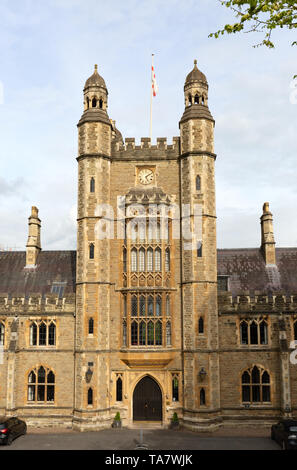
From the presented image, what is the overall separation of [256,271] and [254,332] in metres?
4.86

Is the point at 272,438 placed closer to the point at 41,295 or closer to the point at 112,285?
the point at 112,285

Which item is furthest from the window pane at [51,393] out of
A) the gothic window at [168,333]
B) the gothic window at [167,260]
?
the gothic window at [167,260]

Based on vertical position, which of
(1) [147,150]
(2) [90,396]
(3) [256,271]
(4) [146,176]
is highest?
(1) [147,150]

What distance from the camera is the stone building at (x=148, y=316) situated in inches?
1056

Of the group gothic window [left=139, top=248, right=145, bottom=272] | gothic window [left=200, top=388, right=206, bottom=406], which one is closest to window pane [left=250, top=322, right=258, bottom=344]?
gothic window [left=200, top=388, right=206, bottom=406]

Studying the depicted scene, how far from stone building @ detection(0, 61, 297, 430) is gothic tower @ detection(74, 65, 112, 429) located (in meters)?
0.07

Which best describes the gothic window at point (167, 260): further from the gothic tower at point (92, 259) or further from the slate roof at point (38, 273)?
the slate roof at point (38, 273)

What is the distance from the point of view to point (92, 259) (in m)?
27.8

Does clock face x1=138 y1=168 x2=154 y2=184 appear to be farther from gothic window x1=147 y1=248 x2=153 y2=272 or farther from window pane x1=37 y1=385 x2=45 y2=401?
window pane x1=37 y1=385 x2=45 y2=401

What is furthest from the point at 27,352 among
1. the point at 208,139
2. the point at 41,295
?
the point at 208,139

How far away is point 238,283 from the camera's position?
30.4 meters

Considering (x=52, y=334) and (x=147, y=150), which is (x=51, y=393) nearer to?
(x=52, y=334)

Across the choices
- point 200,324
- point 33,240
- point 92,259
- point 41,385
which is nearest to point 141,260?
point 92,259

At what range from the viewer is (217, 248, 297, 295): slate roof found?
3005cm
